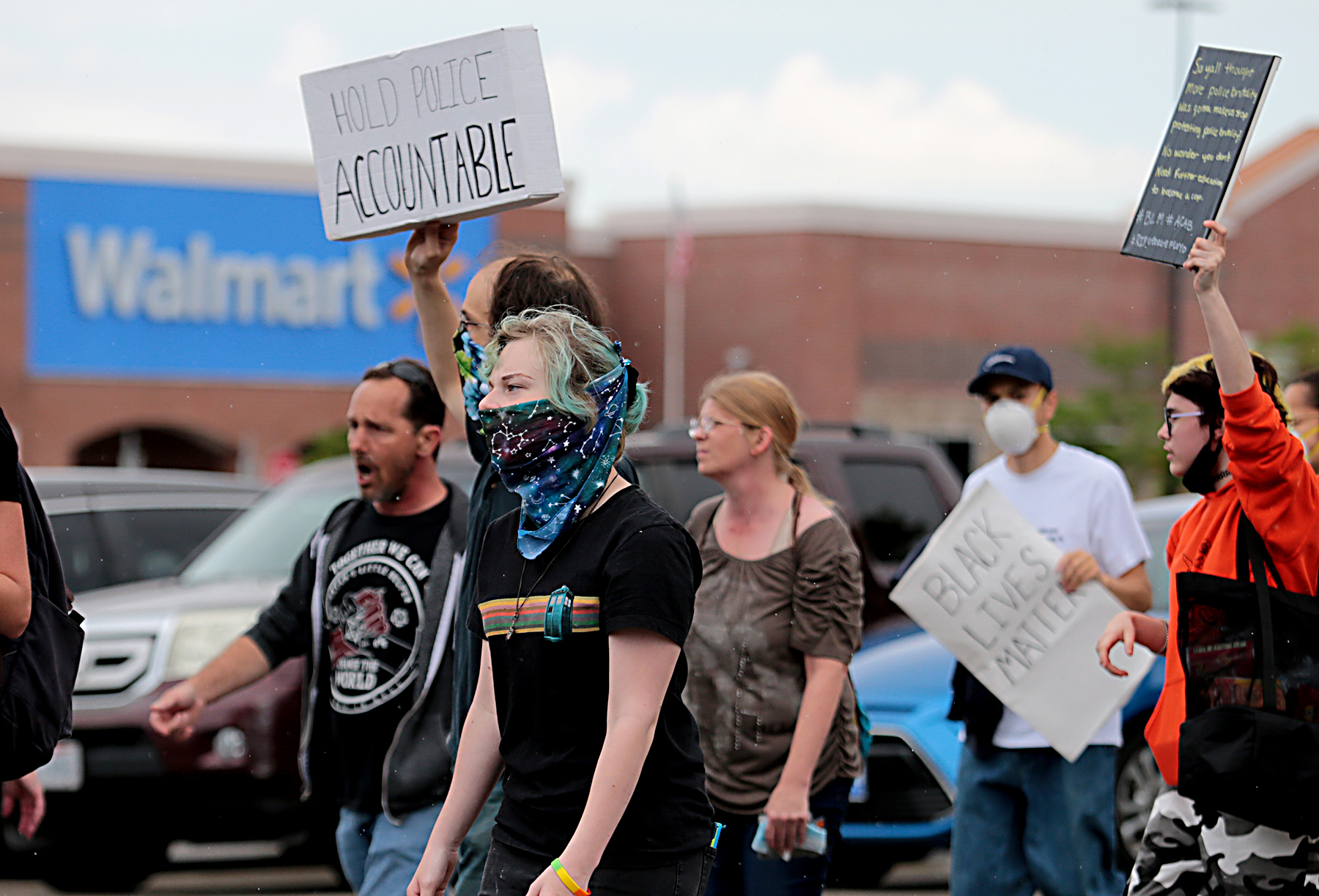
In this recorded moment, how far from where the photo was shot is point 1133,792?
7.57 m

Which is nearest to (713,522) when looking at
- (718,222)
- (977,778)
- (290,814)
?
(977,778)

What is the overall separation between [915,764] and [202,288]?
32738mm

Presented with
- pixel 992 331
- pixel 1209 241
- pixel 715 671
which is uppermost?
pixel 1209 241

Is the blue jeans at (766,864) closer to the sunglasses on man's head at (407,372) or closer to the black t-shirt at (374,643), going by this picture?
the black t-shirt at (374,643)

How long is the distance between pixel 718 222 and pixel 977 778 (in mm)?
33486

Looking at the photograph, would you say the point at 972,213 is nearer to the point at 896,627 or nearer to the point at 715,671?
the point at 896,627

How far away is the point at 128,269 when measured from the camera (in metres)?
37.1

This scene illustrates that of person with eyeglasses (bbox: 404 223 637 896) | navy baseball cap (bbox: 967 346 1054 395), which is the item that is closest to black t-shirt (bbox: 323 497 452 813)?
person with eyeglasses (bbox: 404 223 637 896)

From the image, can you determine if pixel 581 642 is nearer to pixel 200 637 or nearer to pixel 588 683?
pixel 588 683

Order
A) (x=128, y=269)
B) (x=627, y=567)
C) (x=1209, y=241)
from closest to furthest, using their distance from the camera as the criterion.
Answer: (x=627, y=567)
(x=1209, y=241)
(x=128, y=269)

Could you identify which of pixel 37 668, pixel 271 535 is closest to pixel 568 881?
pixel 37 668

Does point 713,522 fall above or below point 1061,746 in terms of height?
above

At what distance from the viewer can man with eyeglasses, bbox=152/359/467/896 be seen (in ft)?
13.9

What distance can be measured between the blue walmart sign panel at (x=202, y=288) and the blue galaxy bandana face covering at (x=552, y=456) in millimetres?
33442
